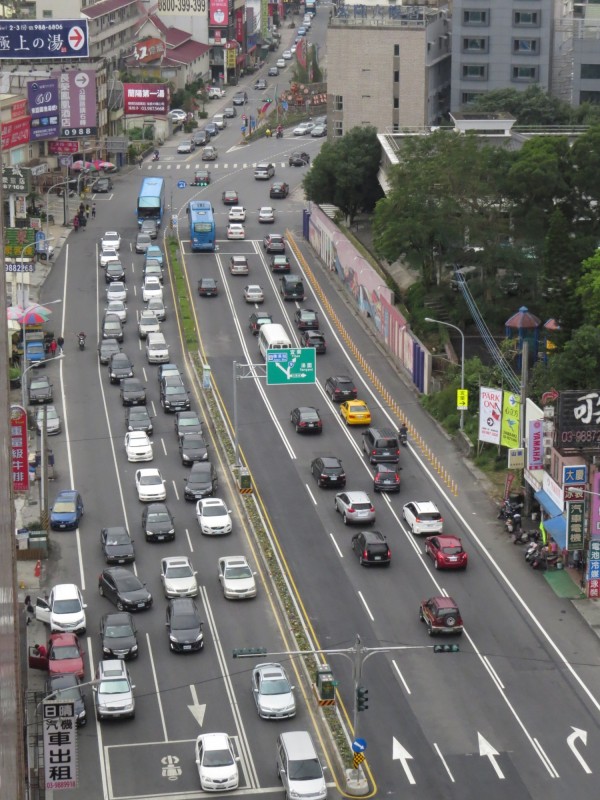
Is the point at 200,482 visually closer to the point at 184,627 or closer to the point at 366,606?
the point at 366,606

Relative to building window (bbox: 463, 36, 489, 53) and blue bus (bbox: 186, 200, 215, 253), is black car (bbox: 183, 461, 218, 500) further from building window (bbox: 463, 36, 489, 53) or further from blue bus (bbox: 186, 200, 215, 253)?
building window (bbox: 463, 36, 489, 53)

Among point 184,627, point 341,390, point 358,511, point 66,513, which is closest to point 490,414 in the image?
point 358,511

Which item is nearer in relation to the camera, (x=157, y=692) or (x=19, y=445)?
(x=157, y=692)

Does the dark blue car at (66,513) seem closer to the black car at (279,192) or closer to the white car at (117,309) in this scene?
the white car at (117,309)

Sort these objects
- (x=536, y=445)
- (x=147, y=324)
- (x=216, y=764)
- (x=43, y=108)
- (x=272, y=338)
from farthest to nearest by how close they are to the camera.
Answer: (x=43, y=108), (x=147, y=324), (x=272, y=338), (x=536, y=445), (x=216, y=764)

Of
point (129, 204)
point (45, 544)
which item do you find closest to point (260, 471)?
point (45, 544)
